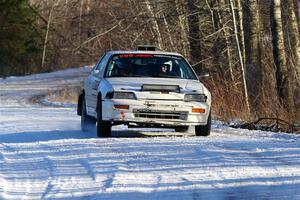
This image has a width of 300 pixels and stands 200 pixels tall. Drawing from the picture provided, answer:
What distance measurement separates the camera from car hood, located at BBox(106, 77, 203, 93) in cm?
1363

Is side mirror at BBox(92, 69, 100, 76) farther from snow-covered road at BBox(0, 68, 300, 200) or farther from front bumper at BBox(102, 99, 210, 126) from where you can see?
front bumper at BBox(102, 99, 210, 126)

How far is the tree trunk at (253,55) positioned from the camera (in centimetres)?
2436

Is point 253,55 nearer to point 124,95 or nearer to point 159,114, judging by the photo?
point 159,114

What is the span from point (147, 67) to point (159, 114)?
1496 millimetres

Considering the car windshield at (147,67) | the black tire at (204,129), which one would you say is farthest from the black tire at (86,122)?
the black tire at (204,129)

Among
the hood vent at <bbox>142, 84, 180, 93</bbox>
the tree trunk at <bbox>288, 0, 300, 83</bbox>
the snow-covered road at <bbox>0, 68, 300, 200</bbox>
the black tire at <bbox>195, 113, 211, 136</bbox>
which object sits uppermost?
the tree trunk at <bbox>288, 0, 300, 83</bbox>

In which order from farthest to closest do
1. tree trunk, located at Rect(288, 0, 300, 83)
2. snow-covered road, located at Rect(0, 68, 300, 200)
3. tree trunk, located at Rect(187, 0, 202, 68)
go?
tree trunk, located at Rect(187, 0, 202, 68), tree trunk, located at Rect(288, 0, 300, 83), snow-covered road, located at Rect(0, 68, 300, 200)

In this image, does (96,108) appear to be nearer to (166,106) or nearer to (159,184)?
(166,106)

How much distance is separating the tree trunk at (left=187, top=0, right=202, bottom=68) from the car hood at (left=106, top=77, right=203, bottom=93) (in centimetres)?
1152

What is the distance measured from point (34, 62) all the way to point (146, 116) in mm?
57973

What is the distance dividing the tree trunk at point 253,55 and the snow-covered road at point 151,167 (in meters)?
9.34

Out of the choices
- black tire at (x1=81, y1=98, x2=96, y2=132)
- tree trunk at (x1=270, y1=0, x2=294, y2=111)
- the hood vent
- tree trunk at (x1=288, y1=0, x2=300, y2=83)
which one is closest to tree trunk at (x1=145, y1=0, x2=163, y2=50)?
tree trunk at (x1=288, y1=0, x2=300, y2=83)

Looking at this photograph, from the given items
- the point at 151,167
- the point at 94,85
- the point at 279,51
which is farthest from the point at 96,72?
the point at 279,51

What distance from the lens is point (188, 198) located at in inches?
304
